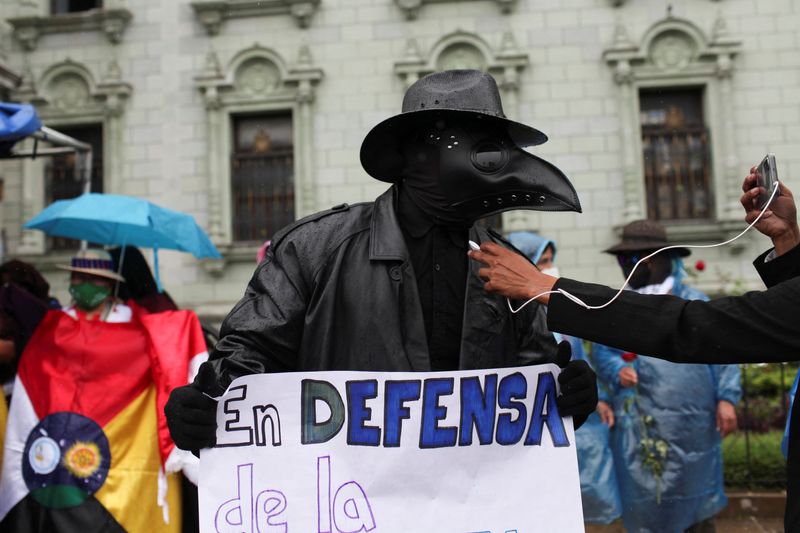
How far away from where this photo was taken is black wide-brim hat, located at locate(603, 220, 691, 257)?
4.87 m

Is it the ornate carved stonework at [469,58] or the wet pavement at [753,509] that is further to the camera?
the ornate carved stonework at [469,58]

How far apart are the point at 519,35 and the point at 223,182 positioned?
16.2 ft

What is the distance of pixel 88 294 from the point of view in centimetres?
494

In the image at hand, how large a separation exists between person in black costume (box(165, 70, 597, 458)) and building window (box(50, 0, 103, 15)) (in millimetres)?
12050

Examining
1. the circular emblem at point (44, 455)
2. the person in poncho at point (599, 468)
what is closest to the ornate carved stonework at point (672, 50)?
the person in poncho at point (599, 468)

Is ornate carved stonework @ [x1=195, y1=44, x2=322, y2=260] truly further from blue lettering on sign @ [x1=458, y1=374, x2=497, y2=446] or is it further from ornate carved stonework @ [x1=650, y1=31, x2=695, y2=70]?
blue lettering on sign @ [x1=458, y1=374, x2=497, y2=446]

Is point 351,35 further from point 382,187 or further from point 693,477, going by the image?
point 693,477

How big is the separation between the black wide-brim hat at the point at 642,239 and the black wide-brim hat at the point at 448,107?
107 inches

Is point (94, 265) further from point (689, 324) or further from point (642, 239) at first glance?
point (689, 324)

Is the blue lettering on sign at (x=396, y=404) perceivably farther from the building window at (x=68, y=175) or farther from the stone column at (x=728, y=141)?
the building window at (x=68, y=175)

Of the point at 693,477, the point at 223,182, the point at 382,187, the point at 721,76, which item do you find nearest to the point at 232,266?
the point at 223,182

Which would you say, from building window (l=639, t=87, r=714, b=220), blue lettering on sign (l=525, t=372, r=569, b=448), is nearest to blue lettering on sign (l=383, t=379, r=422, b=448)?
blue lettering on sign (l=525, t=372, r=569, b=448)

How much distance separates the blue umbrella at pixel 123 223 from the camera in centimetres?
587

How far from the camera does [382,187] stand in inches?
460
